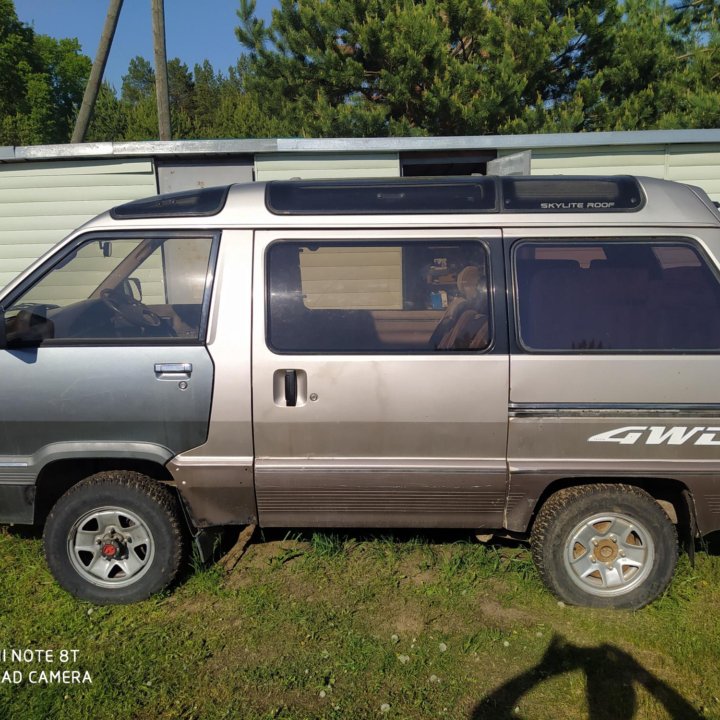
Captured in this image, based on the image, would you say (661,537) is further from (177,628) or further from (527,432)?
(177,628)

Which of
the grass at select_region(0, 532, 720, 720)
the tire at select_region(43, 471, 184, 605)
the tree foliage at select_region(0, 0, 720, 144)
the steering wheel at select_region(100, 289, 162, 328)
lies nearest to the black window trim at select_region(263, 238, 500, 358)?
the steering wheel at select_region(100, 289, 162, 328)

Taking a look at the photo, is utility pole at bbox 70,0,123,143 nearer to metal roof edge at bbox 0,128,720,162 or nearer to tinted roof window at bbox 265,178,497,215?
metal roof edge at bbox 0,128,720,162

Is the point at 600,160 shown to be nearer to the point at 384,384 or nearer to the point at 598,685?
the point at 384,384

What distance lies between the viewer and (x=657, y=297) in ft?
10.4

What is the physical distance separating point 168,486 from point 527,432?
188 cm

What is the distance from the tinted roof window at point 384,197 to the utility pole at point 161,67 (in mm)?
9285

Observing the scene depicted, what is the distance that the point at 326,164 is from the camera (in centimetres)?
870

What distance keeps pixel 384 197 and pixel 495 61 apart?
13.2m

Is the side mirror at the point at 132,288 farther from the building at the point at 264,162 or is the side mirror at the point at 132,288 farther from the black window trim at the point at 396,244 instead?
the building at the point at 264,162

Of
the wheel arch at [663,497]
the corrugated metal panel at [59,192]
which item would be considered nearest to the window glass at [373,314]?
the wheel arch at [663,497]

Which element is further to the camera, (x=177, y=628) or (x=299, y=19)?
(x=299, y=19)

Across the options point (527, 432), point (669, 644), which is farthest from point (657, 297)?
point (669, 644)

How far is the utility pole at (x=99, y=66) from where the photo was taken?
10820 millimetres

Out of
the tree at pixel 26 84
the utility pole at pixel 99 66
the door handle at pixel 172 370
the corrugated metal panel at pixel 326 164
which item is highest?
the tree at pixel 26 84
